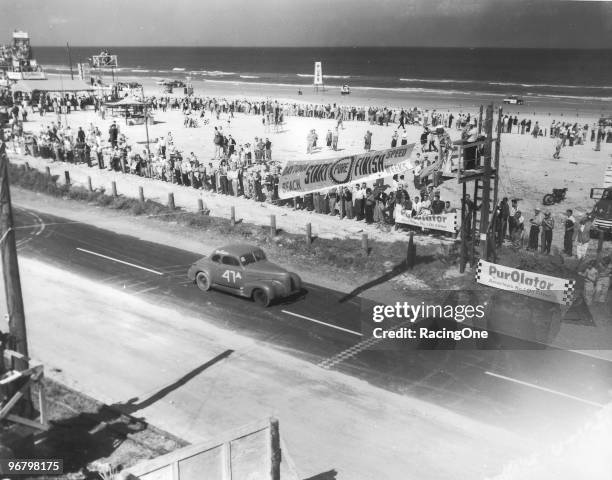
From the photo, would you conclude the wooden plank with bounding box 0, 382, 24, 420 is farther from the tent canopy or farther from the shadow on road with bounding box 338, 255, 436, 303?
the tent canopy

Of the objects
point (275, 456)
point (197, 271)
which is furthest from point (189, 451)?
point (197, 271)

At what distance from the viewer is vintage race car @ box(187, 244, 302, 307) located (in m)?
18.4

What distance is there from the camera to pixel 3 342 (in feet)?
34.6

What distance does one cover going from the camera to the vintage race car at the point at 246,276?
18.4 metres

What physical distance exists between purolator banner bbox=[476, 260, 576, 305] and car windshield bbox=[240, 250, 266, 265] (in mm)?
6746

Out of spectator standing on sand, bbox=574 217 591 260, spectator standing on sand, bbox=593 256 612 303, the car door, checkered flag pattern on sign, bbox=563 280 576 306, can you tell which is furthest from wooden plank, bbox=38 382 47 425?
spectator standing on sand, bbox=574 217 591 260

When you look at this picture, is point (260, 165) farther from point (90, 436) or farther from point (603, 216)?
point (90, 436)

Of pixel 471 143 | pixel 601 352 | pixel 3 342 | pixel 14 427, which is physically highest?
pixel 471 143

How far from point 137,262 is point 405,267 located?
31.5 ft

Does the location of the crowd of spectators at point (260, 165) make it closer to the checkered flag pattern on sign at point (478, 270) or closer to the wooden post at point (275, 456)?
the checkered flag pattern on sign at point (478, 270)

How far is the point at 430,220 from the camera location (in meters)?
24.2

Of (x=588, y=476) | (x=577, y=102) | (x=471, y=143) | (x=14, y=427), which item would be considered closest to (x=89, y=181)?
(x=471, y=143)

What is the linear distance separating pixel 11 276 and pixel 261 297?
8968 millimetres

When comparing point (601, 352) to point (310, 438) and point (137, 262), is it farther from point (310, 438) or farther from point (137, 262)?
point (137, 262)
